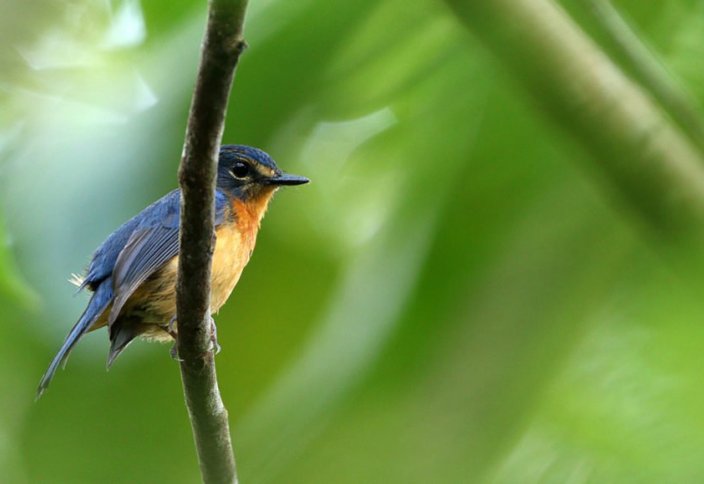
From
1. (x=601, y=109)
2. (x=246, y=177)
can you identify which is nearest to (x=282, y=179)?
(x=246, y=177)

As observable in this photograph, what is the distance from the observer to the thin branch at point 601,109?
513mm

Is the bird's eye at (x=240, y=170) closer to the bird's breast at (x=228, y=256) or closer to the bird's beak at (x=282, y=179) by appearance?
the bird's beak at (x=282, y=179)

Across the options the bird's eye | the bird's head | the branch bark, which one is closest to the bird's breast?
the bird's head

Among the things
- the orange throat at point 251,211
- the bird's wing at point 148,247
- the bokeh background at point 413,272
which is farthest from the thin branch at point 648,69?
the orange throat at point 251,211

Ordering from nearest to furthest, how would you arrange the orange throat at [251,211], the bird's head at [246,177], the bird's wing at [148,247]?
1. the bird's wing at [148,247]
2. the orange throat at [251,211]
3. the bird's head at [246,177]

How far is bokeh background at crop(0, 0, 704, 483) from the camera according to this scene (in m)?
0.57

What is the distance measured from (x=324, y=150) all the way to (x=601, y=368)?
1.45 meters

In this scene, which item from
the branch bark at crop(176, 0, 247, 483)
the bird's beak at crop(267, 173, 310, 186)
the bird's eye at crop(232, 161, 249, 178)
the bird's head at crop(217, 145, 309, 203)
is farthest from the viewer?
the bird's eye at crop(232, 161, 249, 178)

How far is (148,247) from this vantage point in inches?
180

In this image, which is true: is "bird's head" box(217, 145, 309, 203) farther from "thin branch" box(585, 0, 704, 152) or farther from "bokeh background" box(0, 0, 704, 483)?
"thin branch" box(585, 0, 704, 152)

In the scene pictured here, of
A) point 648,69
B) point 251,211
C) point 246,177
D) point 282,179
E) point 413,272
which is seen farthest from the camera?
point 246,177

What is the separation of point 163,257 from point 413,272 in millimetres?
3663

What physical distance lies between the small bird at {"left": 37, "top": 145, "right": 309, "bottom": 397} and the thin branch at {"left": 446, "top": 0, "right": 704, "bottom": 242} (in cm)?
346

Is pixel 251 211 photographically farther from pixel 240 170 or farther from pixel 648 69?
pixel 648 69
